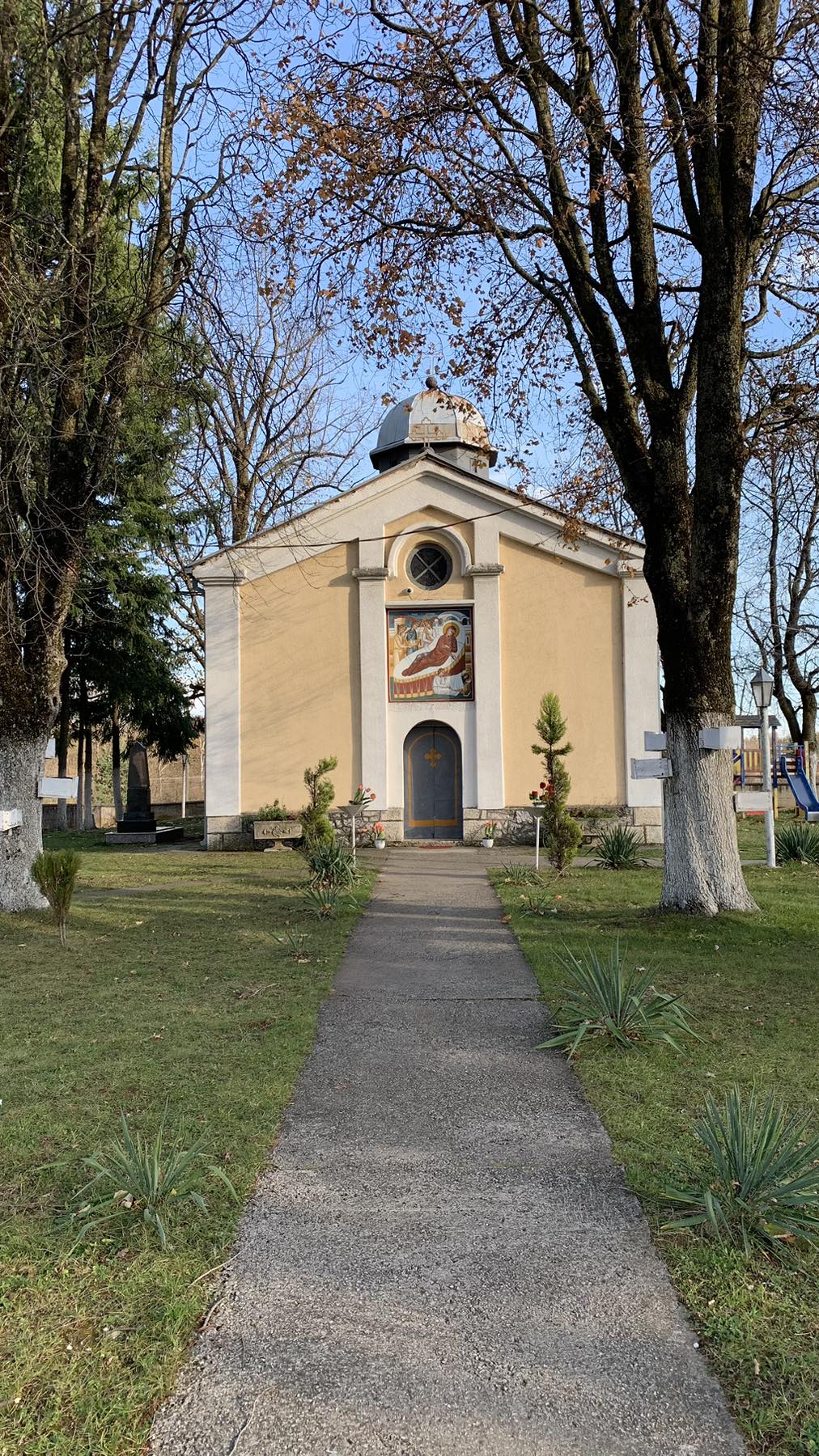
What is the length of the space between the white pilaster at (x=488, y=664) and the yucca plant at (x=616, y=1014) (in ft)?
48.0

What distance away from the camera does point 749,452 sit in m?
9.41

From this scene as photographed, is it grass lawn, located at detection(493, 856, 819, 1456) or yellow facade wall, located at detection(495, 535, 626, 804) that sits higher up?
yellow facade wall, located at detection(495, 535, 626, 804)

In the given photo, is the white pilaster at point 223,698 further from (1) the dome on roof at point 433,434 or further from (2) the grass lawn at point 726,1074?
(2) the grass lawn at point 726,1074

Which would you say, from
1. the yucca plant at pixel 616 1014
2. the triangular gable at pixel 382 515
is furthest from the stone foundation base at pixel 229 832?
the yucca plant at pixel 616 1014

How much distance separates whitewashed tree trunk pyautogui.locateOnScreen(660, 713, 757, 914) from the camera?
9289mm

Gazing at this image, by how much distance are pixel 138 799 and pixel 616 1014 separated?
65.6 ft

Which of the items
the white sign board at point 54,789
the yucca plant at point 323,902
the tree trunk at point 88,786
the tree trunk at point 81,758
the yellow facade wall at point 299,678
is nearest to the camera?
the white sign board at point 54,789

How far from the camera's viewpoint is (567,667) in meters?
21.0

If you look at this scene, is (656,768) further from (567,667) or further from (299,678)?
(299,678)

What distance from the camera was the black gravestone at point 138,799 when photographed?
23.7m

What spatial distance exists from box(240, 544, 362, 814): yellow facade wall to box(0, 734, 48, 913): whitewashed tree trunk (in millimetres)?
10793

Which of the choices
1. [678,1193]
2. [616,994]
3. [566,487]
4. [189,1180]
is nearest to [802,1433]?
[678,1193]

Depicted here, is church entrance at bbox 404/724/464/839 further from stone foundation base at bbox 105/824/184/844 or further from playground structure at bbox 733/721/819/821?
stone foundation base at bbox 105/824/184/844

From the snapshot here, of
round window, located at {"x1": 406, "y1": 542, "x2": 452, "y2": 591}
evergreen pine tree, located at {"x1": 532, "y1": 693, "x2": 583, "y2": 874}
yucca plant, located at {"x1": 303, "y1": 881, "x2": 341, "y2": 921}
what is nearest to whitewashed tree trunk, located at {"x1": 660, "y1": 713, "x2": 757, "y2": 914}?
yucca plant, located at {"x1": 303, "y1": 881, "x2": 341, "y2": 921}
